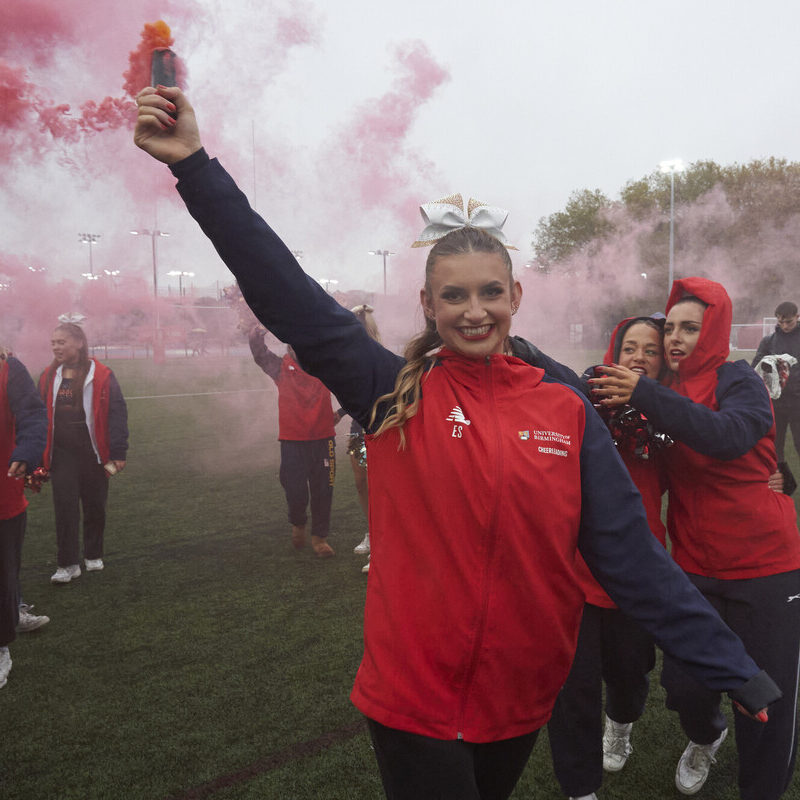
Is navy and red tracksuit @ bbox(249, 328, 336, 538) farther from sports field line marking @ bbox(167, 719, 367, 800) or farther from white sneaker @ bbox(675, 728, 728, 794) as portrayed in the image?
white sneaker @ bbox(675, 728, 728, 794)

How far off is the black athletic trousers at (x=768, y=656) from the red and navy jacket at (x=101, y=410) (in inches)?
177

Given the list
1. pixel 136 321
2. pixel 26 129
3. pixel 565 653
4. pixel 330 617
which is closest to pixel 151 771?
pixel 330 617

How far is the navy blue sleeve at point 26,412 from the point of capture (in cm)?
375

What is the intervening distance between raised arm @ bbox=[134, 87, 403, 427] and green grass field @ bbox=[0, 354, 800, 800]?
7.17ft

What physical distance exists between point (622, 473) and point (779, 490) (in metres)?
1.32

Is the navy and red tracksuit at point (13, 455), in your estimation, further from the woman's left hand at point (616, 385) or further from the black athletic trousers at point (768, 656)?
the black athletic trousers at point (768, 656)

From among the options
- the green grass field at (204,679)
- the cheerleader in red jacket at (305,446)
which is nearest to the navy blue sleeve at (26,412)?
the green grass field at (204,679)

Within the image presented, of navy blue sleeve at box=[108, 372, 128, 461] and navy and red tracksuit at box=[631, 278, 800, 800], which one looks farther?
navy blue sleeve at box=[108, 372, 128, 461]

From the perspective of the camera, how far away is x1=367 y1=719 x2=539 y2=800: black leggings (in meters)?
1.53

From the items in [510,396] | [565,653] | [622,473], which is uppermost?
[510,396]

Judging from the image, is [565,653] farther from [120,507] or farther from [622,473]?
[120,507]

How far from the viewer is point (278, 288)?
146cm

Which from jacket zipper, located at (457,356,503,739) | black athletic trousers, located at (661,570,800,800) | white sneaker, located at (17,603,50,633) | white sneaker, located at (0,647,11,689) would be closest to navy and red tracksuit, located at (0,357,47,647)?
white sneaker, located at (0,647,11,689)

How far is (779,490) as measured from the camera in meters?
2.62
